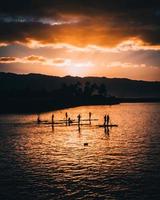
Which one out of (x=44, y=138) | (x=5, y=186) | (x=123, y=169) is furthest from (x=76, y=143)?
(x=5, y=186)

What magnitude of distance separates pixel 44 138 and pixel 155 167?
38362 mm

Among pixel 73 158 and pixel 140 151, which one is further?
pixel 140 151

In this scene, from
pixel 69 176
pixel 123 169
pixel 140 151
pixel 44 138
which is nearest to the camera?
pixel 69 176

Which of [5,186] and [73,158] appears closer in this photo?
[5,186]

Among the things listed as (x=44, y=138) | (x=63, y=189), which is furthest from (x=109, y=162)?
(x=44, y=138)

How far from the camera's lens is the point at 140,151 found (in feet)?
202

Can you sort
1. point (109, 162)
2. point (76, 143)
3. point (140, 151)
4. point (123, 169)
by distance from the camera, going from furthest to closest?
point (76, 143)
point (140, 151)
point (109, 162)
point (123, 169)

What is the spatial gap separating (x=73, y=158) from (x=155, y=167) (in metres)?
13.7

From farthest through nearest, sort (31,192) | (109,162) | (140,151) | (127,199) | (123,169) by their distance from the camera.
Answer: (140,151) → (109,162) → (123,169) → (31,192) → (127,199)

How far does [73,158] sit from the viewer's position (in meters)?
55.5

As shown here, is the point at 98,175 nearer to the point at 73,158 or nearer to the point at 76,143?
the point at 73,158

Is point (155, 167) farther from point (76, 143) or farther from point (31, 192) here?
point (76, 143)

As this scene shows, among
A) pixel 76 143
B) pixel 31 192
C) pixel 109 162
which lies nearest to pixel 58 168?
pixel 109 162

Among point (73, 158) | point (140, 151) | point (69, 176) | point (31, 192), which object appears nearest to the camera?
point (31, 192)
